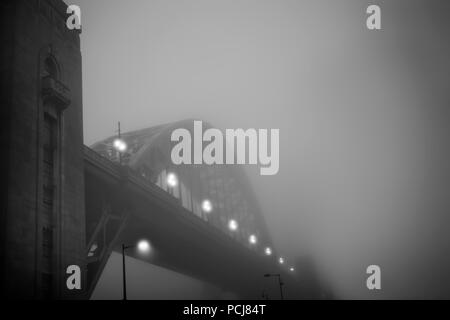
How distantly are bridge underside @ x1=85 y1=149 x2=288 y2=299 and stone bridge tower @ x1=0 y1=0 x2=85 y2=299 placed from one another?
452 cm

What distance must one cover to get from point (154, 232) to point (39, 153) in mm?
27203

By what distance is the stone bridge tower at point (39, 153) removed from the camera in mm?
21625

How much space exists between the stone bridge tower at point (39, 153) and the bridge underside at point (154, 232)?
4523 mm

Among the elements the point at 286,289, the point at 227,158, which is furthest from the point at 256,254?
the point at 286,289

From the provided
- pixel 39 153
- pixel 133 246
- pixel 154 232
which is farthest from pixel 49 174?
pixel 154 232

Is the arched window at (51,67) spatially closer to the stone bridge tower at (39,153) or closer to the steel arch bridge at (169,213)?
the stone bridge tower at (39,153)

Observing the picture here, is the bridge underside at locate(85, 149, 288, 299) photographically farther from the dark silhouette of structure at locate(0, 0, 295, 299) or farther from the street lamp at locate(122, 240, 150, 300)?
the street lamp at locate(122, 240, 150, 300)

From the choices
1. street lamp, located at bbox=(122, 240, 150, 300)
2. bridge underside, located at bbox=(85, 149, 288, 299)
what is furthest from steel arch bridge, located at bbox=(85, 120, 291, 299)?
street lamp, located at bbox=(122, 240, 150, 300)

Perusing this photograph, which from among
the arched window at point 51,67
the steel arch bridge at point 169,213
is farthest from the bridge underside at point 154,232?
the arched window at point 51,67

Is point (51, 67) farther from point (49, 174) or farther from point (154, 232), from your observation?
point (154, 232)

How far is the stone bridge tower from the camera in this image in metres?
21.6

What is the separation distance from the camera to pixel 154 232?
50125 mm

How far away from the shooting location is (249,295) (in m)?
93.2

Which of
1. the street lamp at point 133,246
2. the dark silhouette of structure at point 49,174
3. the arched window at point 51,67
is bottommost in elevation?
the street lamp at point 133,246
